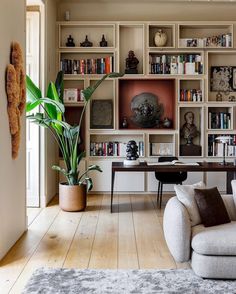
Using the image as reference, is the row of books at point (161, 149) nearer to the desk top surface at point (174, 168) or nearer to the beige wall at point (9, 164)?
the desk top surface at point (174, 168)

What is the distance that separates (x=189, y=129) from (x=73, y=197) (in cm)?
249

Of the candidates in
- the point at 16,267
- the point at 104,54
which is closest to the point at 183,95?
the point at 104,54

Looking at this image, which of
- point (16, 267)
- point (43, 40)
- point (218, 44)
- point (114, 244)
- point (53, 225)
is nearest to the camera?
point (16, 267)

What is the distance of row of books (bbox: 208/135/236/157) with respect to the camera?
6.66 m

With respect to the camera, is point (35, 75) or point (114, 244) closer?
point (114, 244)

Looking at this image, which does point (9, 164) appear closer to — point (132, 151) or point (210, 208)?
point (210, 208)

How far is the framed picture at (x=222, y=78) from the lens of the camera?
6785 mm

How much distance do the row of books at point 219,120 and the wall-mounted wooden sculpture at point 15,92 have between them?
3.58m

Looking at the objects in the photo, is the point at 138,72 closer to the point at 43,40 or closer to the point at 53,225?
the point at 43,40

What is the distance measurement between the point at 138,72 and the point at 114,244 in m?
3.61

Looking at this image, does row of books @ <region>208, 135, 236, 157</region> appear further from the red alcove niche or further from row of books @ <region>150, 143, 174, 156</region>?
the red alcove niche

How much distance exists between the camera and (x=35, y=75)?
570 centimetres

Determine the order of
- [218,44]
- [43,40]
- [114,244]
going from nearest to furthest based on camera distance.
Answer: [114,244]
[43,40]
[218,44]

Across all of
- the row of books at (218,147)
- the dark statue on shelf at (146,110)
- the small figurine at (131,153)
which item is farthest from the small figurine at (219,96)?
the small figurine at (131,153)
